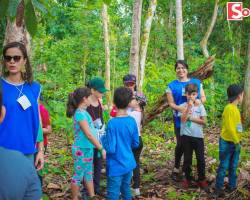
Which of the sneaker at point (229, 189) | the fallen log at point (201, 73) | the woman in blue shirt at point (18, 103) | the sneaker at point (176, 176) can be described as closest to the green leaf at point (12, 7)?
the woman in blue shirt at point (18, 103)

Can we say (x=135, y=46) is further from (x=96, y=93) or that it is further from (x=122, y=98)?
(x=122, y=98)

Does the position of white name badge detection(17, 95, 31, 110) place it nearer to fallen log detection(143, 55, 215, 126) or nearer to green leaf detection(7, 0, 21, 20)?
green leaf detection(7, 0, 21, 20)

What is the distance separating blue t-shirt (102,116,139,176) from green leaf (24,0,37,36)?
2026mm

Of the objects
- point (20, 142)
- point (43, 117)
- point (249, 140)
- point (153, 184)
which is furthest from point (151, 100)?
point (20, 142)

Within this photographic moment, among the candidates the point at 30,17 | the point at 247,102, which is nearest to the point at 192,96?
the point at 30,17

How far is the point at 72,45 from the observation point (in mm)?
14242

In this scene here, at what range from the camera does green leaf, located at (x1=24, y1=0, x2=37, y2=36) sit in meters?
2.12

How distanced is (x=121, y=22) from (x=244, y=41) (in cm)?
578

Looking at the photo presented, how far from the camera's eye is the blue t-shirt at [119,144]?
407 centimetres

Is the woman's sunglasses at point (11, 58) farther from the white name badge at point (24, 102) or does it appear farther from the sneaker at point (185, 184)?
the sneaker at point (185, 184)

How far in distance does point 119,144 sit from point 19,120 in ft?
3.86

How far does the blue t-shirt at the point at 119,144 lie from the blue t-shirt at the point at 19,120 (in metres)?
0.88

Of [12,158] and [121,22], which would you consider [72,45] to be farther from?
[12,158]

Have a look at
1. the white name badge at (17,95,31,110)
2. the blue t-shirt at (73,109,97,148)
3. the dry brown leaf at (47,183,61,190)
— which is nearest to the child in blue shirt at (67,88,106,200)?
the blue t-shirt at (73,109,97,148)
